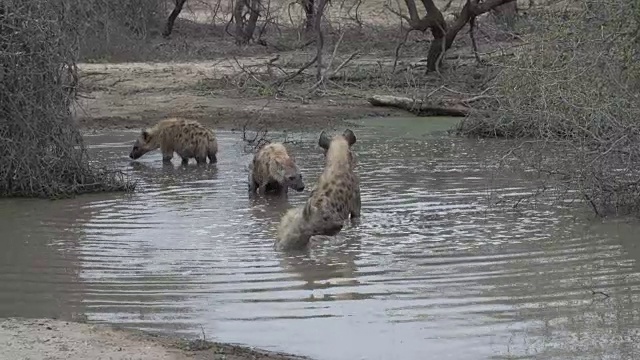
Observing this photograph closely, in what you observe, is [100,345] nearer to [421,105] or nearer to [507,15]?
[421,105]

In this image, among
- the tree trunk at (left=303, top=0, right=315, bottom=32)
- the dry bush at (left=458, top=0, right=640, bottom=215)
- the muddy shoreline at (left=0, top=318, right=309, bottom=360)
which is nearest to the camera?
the muddy shoreline at (left=0, top=318, right=309, bottom=360)

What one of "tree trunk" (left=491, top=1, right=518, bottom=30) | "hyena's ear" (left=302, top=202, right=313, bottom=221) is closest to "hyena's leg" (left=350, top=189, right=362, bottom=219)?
"hyena's ear" (left=302, top=202, right=313, bottom=221)

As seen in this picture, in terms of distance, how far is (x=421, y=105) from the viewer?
1831cm

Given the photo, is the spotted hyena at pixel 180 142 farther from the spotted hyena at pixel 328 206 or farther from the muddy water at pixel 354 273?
the spotted hyena at pixel 328 206

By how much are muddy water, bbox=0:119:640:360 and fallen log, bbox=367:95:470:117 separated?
20.0 feet

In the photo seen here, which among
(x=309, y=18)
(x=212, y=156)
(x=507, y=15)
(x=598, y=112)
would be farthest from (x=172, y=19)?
(x=598, y=112)

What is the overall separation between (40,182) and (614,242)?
543 cm

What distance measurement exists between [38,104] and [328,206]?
3.63 metres

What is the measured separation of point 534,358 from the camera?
5746mm

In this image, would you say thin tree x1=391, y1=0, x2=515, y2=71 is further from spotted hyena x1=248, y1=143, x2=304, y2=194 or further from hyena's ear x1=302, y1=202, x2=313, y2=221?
hyena's ear x1=302, y1=202, x2=313, y2=221

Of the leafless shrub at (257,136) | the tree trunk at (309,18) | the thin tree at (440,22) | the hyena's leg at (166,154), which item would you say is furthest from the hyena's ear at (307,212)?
the tree trunk at (309,18)

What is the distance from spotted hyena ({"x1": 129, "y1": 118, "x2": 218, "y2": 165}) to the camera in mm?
13734

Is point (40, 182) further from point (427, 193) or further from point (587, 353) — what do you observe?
point (587, 353)

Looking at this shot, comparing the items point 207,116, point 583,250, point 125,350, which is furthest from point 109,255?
point 207,116
